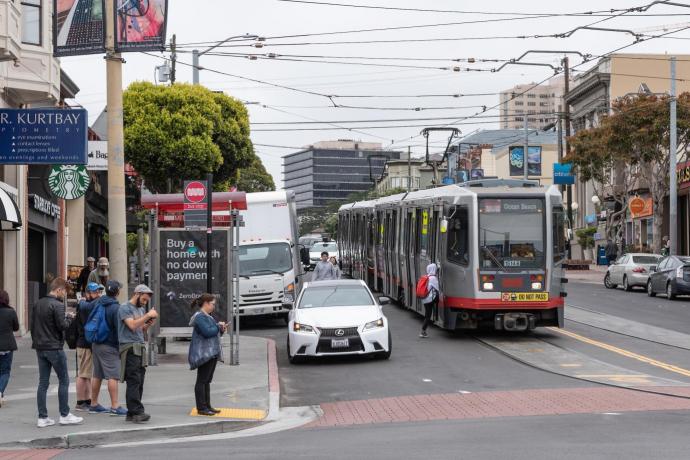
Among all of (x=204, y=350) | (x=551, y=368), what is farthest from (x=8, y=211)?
(x=551, y=368)

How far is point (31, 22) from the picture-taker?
2317 cm

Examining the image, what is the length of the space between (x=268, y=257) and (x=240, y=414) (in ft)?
42.4

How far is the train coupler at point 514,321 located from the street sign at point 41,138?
9.00 meters

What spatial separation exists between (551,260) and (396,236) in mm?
8843

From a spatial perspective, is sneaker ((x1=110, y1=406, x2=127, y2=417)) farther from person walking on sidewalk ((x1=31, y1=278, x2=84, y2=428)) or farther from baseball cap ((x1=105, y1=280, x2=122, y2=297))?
baseball cap ((x1=105, y1=280, x2=122, y2=297))

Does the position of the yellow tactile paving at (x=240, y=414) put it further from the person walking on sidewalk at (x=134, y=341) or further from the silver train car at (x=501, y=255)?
the silver train car at (x=501, y=255)

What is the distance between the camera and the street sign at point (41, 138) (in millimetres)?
20266

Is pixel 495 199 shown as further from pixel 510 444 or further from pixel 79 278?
pixel 510 444

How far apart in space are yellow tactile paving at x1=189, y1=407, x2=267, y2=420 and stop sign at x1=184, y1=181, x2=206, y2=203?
521 cm

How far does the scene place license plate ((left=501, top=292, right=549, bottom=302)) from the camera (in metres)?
21.7

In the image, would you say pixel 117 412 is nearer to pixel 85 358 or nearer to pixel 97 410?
pixel 97 410

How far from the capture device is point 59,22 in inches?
667

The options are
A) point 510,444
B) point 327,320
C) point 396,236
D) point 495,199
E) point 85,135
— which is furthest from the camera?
point 396,236

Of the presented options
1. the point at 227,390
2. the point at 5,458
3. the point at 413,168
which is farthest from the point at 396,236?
the point at 413,168
